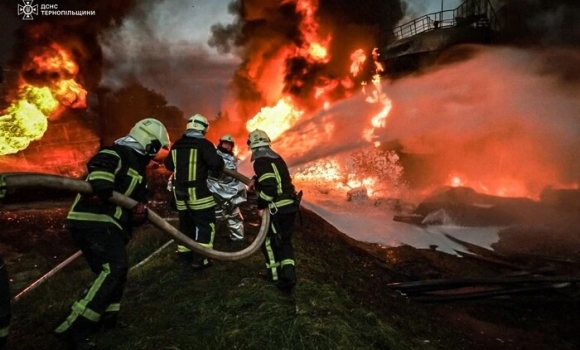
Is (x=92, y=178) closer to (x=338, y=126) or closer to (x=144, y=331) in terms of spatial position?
(x=144, y=331)

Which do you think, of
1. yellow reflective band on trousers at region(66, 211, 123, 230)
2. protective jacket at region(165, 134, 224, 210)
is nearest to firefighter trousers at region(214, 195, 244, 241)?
protective jacket at region(165, 134, 224, 210)

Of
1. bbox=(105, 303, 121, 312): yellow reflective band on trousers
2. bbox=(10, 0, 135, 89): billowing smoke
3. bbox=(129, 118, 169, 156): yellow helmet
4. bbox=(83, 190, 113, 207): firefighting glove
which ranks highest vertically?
bbox=(10, 0, 135, 89): billowing smoke

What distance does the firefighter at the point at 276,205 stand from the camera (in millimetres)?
5117

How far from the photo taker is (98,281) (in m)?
3.57

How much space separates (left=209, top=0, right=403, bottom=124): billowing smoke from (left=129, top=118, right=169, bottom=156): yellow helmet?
1655cm

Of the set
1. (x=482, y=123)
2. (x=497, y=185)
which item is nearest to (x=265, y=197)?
(x=497, y=185)

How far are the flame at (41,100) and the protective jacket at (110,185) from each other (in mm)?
11301

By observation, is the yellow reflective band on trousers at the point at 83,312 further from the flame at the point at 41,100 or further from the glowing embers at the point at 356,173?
the glowing embers at the point at 356,173

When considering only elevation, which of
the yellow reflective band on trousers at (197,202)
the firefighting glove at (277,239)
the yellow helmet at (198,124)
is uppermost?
the yellow helmet at (198,124)

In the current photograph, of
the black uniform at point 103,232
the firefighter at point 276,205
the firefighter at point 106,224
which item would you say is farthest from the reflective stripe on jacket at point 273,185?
the black uniform at point 103,232

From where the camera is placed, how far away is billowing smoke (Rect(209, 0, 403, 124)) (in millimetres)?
20359

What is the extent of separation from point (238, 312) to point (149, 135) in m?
2.29

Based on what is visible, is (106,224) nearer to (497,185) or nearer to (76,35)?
(76,35)

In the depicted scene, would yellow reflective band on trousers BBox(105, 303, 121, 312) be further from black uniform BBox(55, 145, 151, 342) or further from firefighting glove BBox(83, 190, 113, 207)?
firefighting glove BBox(83, 190, 113, 207)
